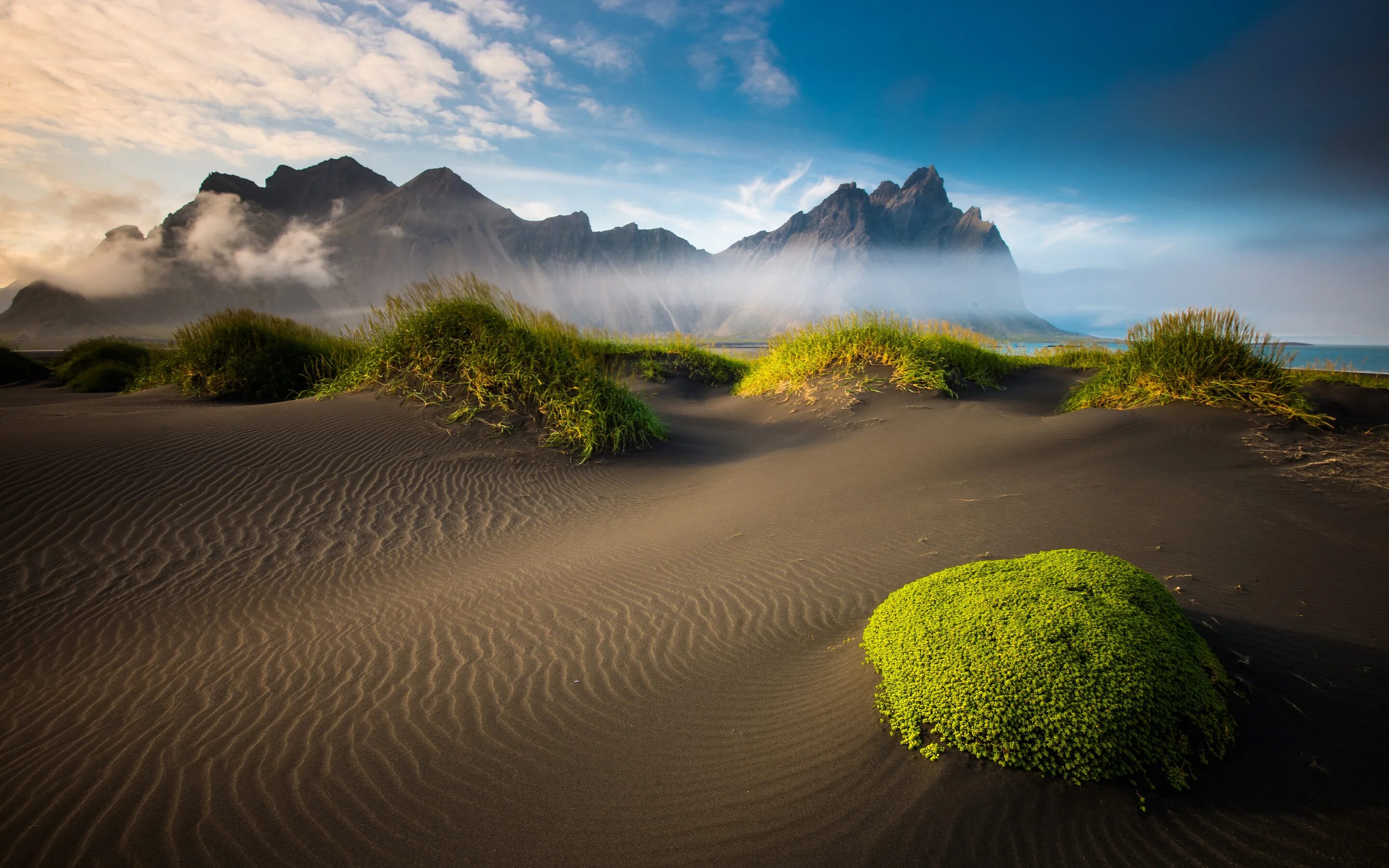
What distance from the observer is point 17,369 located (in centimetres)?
1712

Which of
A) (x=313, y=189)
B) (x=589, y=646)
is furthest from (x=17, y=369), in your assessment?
(x=313, y=189)

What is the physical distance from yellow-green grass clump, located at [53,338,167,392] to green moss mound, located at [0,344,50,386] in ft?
1.55

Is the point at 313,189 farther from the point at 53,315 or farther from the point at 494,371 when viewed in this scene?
the point at 494,371

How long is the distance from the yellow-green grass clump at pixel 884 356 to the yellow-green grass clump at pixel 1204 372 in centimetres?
278

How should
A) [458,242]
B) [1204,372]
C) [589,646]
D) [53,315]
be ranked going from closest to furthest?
[589,646], [1204,372], [53,315], [458,242]

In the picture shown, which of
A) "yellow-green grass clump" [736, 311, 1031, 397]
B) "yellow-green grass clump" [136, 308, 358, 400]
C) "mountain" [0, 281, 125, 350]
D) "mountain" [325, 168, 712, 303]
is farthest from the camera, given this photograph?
"mountain" [325, 168, 712, 303]

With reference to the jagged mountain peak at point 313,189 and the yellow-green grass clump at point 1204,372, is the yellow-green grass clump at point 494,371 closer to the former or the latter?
the yellow-green grass clump at point 1204,372

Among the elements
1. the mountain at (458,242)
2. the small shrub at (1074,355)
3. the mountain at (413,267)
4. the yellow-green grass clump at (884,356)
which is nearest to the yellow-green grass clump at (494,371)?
the yellow-green grass clump at (884,356)

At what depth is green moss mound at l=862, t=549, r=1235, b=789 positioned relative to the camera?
196cm

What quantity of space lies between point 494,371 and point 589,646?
20.5 feet

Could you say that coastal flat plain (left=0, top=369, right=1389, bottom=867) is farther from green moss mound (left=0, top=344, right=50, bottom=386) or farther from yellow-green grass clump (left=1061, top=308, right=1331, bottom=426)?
green moss mound (left=0, top=344, right=50, bottom=386)

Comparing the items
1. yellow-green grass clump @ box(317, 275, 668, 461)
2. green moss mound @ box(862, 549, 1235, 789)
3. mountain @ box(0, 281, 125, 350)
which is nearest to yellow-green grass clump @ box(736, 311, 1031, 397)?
yellow-green grass clump @ box(317, 275, 668, 461)

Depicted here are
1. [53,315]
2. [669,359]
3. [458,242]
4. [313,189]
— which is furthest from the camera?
[313,189]

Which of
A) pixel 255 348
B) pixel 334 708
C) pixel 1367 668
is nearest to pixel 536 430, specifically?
pixel 334 708
